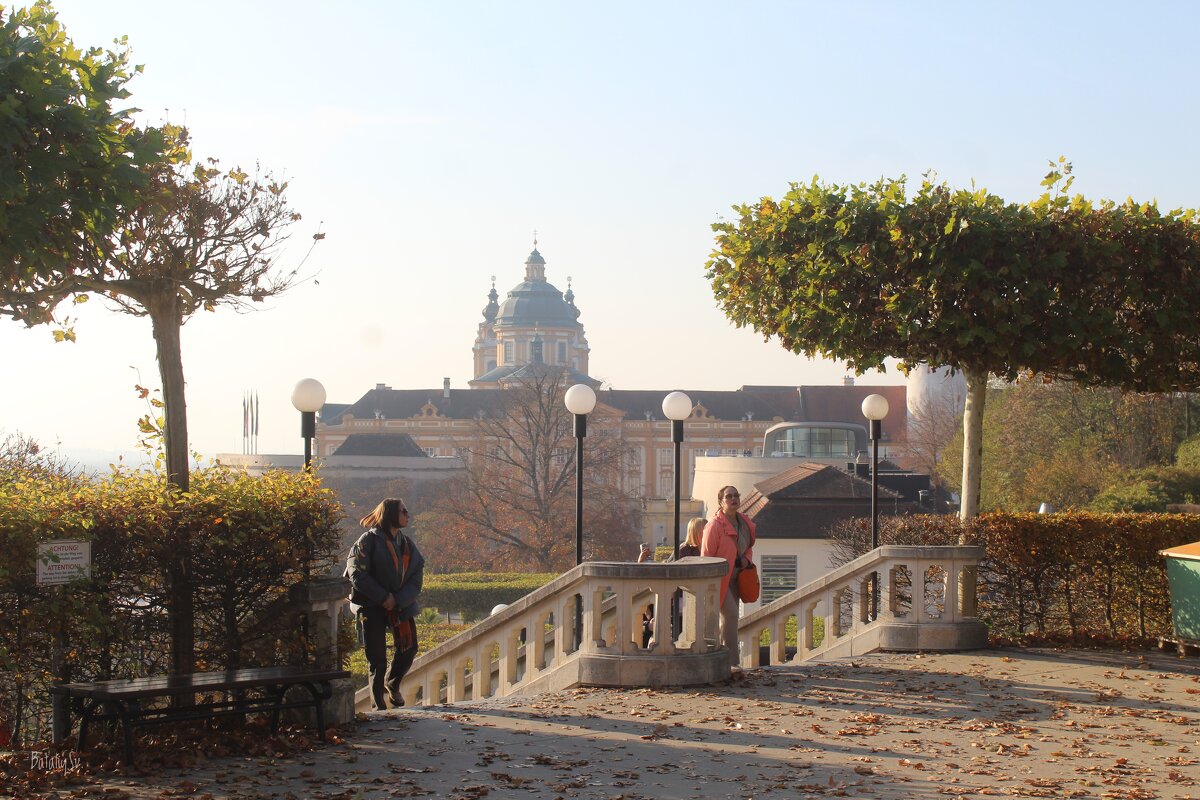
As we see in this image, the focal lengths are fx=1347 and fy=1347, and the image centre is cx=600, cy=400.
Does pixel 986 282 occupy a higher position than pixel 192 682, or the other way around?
pixel 986 282

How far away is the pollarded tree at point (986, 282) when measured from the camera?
1280 centimetres

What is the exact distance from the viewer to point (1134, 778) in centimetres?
757

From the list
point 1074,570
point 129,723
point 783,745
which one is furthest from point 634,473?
point 129,723

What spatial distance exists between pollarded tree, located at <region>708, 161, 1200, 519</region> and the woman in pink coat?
8.98ft

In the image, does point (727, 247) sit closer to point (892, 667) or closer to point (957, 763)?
point (892, 667)

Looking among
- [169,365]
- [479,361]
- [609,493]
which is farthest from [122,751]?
[479,361]

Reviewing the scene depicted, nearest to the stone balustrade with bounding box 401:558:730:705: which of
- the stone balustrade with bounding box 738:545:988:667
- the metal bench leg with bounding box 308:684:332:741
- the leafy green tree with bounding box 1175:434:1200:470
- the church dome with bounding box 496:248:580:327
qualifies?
the stone balustrade with bounding box 738:545:988:667

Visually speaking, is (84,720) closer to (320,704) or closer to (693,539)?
(320,704)

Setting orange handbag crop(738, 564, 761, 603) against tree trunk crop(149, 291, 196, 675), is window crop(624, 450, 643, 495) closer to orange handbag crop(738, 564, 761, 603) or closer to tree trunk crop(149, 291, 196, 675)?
orange handbag crop(738, 564, 761, 603)

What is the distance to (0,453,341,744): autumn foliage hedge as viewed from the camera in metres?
7.78

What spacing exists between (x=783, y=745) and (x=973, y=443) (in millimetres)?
6493

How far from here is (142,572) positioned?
26.9 ft

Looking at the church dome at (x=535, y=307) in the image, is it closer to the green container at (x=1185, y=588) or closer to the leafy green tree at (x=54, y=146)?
the green container at (x=1185, y=588)

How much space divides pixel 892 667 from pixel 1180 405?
40152 millimetres
